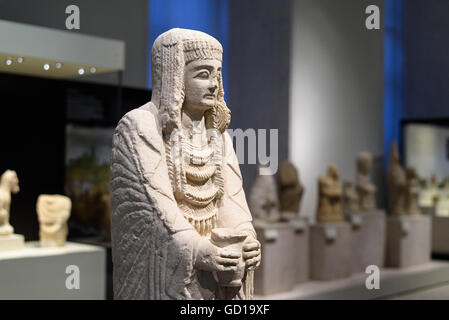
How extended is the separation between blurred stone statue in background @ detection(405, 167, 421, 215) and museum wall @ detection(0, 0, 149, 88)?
5057 millimetres

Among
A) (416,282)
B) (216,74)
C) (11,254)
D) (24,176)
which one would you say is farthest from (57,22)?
(416,282)

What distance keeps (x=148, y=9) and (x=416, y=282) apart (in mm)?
5407

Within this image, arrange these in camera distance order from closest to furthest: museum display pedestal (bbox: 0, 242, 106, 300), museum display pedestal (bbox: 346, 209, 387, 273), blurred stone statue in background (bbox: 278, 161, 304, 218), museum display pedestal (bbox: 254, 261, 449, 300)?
1. museum display pedestal (bbox: 0, 242, 106, 300)
2. museum display pedestal (bbox: 254, 261, 449, 300)
3. blurred stone statue in background (bbox: 278, 161, 304, 218)
4. museum display pedestal (bbox: 346, 209, 387, 273)

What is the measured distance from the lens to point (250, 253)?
11.8 ft

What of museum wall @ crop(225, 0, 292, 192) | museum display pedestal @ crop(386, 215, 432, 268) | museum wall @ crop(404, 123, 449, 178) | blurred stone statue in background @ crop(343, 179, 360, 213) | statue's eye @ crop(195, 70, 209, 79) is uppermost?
museum wall @ crop(225, 0, 292, 192)

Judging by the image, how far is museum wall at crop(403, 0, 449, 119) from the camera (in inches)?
385

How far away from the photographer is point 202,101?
376cm

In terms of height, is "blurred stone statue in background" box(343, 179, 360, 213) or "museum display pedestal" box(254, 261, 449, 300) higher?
"blurred stone statue in background" box(343, 179, 360, 213)

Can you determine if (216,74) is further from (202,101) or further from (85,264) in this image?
(85,264)

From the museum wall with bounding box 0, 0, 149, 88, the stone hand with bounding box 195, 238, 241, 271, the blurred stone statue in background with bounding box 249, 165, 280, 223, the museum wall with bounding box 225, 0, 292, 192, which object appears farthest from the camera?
the museum wall with bounding box 225, 0, 292, 192

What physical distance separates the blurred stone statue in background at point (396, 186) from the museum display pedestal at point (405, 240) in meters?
0.23

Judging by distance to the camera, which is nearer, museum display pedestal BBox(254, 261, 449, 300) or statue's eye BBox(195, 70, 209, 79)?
statue's eye BBox(195, 70, 209, 79)

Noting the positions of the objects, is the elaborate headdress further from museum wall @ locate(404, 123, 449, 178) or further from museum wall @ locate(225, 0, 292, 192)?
museum wall @ locate(404, 123, 449, 178)

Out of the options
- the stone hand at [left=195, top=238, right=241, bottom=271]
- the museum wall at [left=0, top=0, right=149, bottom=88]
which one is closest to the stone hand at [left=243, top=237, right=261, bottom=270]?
the stone hand at [left=195, top=238, right=241, bottom=271]
